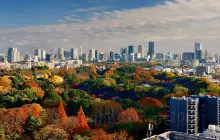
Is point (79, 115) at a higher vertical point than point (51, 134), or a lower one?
higher

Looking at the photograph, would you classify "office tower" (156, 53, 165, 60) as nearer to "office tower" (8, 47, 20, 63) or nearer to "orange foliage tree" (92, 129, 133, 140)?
"office tower" (8, 47, 20, 63)

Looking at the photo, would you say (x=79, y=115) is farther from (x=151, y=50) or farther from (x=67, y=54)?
(x=67, y=54)

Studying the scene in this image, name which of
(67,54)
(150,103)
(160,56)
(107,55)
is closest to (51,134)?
(150,103)

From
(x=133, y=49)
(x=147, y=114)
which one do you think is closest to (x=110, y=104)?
(x=147, y=114)

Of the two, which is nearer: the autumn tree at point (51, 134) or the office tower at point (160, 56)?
the autumn tree at point (51, 134)

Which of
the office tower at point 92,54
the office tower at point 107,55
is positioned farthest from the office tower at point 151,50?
the office tower at point 92,54

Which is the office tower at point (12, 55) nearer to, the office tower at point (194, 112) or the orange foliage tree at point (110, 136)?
the orange foliage tree at point (110, 136)
